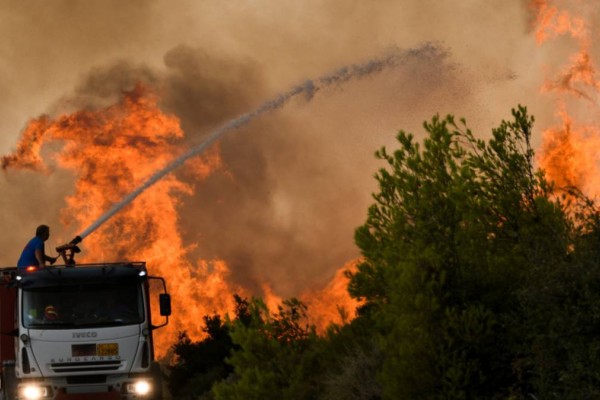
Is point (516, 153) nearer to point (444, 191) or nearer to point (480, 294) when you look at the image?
point (444, 191)

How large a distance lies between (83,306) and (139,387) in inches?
69.6

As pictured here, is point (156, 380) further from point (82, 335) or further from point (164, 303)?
point (82, 335)

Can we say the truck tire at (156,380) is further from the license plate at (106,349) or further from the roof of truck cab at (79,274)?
the roof of truck cab at (79,274)

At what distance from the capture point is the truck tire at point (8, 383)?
19141mm

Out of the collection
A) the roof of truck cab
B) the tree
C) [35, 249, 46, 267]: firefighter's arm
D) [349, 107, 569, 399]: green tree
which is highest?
the tree

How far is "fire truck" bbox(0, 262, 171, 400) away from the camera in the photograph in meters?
19.1

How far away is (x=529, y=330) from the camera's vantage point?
46.4 ft

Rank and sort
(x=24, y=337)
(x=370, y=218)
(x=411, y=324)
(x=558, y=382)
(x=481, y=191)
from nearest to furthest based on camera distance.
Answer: (x=558, y=382) → (x=411, y=324) → (x=481, y=191) → (x=370, y=218) → (x=24, y=337)

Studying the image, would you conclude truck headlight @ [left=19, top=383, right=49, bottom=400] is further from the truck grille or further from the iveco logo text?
the iveco logo text

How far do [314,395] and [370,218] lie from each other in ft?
11.1

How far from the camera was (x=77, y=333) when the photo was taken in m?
19.3

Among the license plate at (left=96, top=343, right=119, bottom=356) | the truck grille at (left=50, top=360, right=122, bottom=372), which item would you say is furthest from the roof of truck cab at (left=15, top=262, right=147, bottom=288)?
the truck grille at (left=50, top=360, right=122, bottom=372)

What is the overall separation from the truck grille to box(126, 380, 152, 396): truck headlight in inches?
16.1

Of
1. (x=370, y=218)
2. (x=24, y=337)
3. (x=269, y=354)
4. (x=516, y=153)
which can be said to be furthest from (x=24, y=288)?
(x=516, y=153)
